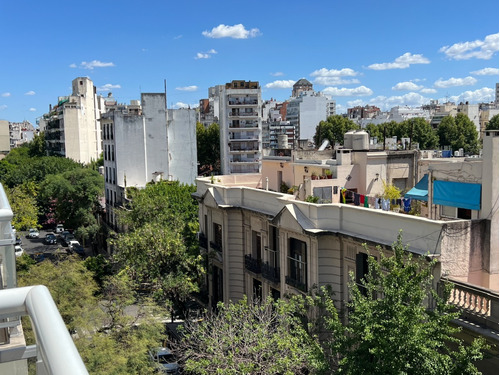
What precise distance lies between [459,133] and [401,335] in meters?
114

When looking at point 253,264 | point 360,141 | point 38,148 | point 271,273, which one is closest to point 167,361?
point 253,264

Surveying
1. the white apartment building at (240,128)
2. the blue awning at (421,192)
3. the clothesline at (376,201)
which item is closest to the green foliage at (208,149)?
the white apartment building at (240,128)

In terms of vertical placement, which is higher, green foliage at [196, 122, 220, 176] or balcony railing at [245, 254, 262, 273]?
green foliage at [196, 122, 220, 176]

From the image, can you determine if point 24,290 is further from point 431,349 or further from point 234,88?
point 234,88

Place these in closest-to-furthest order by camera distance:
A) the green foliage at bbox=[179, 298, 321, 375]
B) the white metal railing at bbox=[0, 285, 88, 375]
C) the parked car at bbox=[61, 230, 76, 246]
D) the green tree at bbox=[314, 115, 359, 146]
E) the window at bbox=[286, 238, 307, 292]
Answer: the white metal railing at bbox=[0, 285, 88, 375] → the green foliage at bbox=[179, 298, 321, 375] → the window at bbox=[286, 238, 307, 292] → the parked car at bbox=[61, 230, 76, 246] → the green tree at bbox=[314, 115, 359, 146]

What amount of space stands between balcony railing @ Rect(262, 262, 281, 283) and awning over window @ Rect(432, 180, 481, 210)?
288 inches

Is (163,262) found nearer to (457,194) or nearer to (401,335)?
(457,194)

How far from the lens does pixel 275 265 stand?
78.1 feet

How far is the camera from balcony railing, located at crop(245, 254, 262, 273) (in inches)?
981

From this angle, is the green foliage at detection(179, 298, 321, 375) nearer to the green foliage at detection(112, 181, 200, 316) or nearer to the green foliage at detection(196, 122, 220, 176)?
the green foliage at detection(112, 181, 200, 316)

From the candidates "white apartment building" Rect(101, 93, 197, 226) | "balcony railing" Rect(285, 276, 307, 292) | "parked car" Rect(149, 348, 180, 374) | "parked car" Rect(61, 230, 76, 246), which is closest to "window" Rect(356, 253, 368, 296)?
"balcony railing" Rect(285, 276, 307, 292)

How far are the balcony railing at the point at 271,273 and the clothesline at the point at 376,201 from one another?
418cm

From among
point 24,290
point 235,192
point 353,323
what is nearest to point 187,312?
point 235,192

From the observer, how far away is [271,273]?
23.5m
